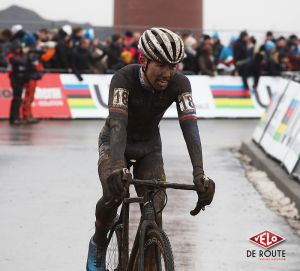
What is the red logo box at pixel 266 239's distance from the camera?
1033cm

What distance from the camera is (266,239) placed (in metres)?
10.6

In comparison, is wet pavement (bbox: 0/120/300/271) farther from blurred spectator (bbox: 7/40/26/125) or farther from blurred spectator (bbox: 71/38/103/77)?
blurred spectator (bbox: 71/38/103/77)

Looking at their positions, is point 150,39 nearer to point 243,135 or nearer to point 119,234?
point 119,234

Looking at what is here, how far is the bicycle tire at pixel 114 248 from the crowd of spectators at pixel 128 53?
1564cm

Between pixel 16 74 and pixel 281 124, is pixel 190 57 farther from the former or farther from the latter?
pixel 281 124

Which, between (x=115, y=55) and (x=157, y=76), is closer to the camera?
(x=157, y=76)

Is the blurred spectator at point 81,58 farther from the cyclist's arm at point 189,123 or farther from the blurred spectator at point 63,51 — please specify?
the cyclist's arm at point 189,123

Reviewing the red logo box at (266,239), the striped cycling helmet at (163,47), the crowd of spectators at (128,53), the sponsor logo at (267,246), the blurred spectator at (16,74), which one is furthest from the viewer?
the crowd of spectators at (128,53)

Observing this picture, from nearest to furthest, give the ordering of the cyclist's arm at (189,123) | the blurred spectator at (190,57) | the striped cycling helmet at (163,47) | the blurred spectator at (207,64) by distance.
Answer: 1. the striped cycling helmet at (163,47)
2. the cyclist's arm at (189,123)
3. the blurred spectator at (207,64)
4. the blurred spectator at (190,57)

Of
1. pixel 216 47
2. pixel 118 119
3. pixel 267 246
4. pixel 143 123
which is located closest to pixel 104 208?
pixel 143 123

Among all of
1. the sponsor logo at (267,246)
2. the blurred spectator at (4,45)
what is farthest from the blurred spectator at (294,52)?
the sponsor logo at (267,246)

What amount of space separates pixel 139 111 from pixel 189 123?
0.43 meters

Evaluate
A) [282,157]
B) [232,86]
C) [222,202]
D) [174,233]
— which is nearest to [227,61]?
[232,86]

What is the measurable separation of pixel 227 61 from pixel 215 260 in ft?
63.3
